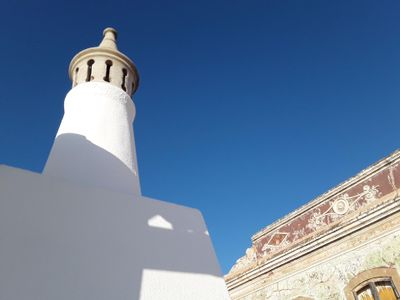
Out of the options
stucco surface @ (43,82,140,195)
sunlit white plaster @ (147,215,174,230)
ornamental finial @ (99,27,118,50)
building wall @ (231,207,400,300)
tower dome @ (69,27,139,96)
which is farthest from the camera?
building wall @ (231,207,400,300)

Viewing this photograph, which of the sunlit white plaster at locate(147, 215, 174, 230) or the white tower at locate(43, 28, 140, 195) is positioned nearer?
the sunlit white plaster at locate(147, 215, 174, 230)

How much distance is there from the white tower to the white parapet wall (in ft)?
3.49

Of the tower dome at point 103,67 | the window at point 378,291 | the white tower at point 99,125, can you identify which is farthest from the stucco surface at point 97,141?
the window at point 378,291

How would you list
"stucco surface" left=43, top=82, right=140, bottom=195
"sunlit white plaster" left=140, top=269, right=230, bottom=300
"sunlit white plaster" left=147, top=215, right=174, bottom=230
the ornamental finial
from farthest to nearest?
the ornamental finial < "stucco surface" left=43, top=82, right=140, bottom=195 < "sunlit white plaster" left=147, top=215, right=174, bottom=230 < "sunlit white plaster" left=140, top=269, right=230, bottom=300

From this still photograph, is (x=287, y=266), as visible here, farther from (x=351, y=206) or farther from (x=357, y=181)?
(x=357, y=181)

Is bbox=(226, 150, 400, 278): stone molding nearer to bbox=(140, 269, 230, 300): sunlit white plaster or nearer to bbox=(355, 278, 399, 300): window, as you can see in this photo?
bbox=(355, 278, 399, 300): window

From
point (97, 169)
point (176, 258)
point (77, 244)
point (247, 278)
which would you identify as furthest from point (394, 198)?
point (77, 244)

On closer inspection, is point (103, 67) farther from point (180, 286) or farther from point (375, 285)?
point (375, 285)

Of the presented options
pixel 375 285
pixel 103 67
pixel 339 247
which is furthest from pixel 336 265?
pixel 103 67

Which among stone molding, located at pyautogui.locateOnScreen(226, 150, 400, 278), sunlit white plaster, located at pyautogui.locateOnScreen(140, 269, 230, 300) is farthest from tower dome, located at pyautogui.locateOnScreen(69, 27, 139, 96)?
stone molding, located at pyautogui.locateOnScreen(226, 150, 400, 278)

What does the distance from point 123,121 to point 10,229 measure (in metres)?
3.25

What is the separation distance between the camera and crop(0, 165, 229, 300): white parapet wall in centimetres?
272

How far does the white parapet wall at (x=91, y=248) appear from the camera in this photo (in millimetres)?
2725

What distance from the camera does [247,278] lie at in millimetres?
10656
